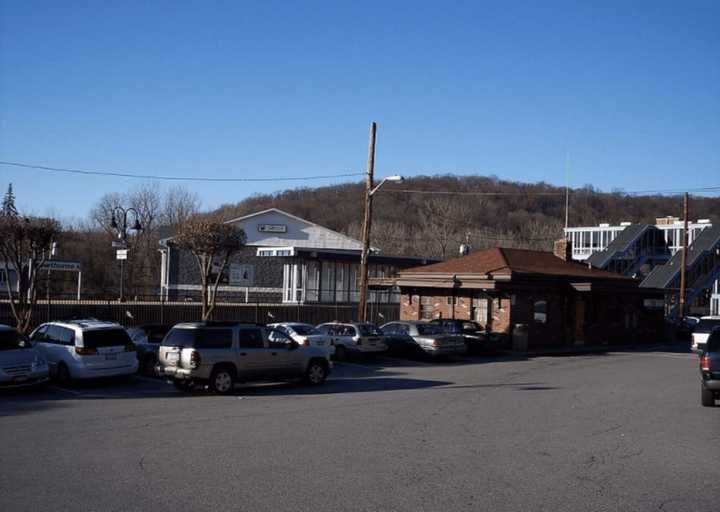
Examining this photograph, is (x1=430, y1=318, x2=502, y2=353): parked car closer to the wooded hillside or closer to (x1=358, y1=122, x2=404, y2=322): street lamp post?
(x1=358, y1=122, x2=404, y2=322): street lamp post

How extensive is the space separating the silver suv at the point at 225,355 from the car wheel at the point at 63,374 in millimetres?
2530

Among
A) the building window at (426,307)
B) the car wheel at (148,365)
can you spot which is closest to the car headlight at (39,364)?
the car wheel at (148,365)

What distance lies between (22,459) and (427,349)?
19.8 meters

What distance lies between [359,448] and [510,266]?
88.3 ft

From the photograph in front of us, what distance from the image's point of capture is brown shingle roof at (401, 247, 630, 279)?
36938 mm

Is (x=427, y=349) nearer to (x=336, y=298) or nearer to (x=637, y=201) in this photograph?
(x=336, y=298)

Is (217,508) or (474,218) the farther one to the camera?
(474,218)

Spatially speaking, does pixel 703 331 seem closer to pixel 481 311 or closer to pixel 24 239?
pixel 481 311

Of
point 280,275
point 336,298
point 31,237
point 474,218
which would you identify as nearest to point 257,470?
point 31,237

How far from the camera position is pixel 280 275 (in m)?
57.2

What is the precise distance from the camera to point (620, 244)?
7800 cm

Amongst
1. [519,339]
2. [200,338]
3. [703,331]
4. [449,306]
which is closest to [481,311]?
[449,306]

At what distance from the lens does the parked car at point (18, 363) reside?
57.8ft

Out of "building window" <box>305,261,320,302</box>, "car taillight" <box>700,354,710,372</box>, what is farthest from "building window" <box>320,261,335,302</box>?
"car taillight" <box>700,354,710,372</box>
